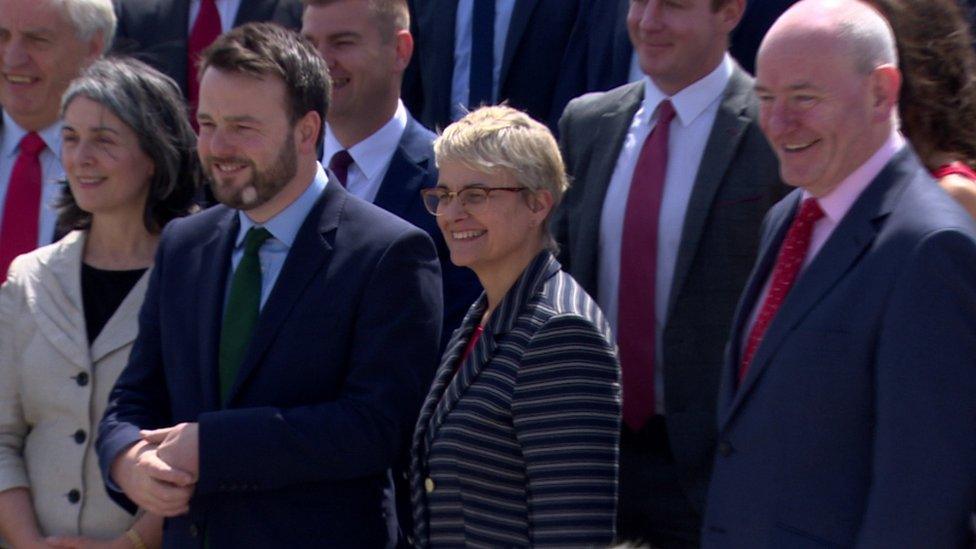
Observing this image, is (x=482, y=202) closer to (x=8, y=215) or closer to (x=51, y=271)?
(x=51, y=271)

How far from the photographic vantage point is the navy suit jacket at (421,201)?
14.9 feet

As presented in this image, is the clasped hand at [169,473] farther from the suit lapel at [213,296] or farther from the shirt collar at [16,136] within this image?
the shirt collar at [16,136]

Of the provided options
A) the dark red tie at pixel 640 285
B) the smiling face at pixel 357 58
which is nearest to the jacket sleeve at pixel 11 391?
the smiling face at pixel 357 58

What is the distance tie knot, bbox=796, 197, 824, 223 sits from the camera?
3.28m

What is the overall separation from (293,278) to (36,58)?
1973 mm

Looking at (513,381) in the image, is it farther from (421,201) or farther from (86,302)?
(86,302)

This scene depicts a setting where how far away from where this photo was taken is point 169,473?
3631 millimetres

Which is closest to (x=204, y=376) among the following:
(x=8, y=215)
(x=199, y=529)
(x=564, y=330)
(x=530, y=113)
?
(x=199, y=529)

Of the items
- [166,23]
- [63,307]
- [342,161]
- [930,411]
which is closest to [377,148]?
[342,161]

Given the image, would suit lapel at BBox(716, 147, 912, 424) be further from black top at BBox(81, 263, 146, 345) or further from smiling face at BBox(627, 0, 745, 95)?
black top at BBox(81, 263, 146, 345)

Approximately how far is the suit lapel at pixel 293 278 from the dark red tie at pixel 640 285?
2.84 feet

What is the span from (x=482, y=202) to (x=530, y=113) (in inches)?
86.5

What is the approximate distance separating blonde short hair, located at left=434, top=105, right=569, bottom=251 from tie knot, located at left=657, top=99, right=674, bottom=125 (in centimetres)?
64

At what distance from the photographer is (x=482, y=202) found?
12.1ft
